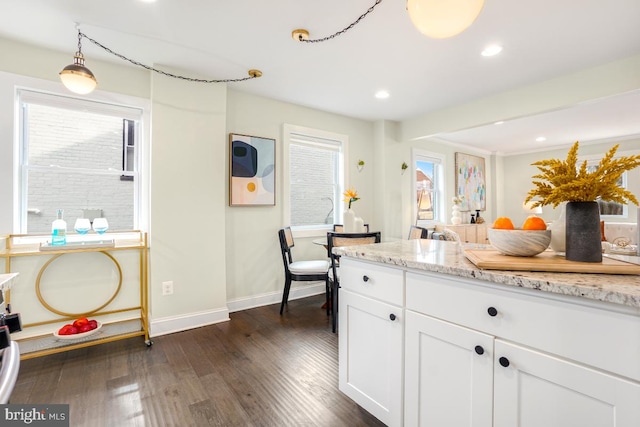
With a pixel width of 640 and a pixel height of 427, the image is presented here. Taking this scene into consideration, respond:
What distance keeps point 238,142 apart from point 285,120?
73 centimetres

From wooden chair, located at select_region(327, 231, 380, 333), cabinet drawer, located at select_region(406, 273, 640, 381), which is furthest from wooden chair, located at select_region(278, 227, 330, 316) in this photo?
cabinet drawer, located at select_region(406, 273, 640, 381)

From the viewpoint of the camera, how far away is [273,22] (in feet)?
7.15

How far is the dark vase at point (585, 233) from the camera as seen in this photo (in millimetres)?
1117

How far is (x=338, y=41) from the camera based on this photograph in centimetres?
242

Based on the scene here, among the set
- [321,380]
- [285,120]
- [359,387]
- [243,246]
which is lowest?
[321,380]

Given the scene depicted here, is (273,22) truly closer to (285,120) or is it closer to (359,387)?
(285,120)

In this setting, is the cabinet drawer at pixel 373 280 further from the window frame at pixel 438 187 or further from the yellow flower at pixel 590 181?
the window frame at pixel 438 187

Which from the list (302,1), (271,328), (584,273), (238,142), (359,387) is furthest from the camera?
(238,142)

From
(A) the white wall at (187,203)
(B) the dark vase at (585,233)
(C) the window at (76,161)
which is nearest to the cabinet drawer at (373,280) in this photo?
(B) the dark vase at (585,233)

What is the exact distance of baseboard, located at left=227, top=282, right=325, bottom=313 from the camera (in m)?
Result: 3.41

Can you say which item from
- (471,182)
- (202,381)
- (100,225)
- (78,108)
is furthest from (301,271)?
(471,182)

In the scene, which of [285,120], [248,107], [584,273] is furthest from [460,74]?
[584,273]

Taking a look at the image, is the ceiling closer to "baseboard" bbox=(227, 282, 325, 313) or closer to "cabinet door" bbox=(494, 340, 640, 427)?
"cabinet door" bbox=(494, 340, 640, 427)

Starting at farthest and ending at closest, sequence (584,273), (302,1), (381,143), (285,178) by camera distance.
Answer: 1. (381,143)
2. (285,178)
3. (302,1)
4. (584,273)
